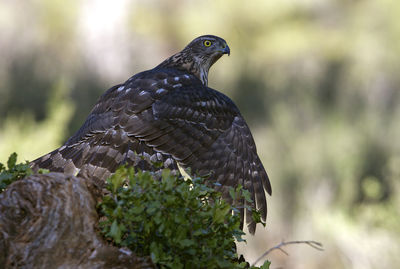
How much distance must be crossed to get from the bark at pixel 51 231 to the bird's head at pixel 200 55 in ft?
12.6

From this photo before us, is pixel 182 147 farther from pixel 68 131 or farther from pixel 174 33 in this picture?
pixel 174 33

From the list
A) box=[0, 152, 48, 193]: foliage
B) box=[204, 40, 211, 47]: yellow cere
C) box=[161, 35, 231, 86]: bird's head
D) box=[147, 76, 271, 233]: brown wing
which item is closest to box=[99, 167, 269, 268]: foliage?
box=[0, 152, 48, 193]: foliage

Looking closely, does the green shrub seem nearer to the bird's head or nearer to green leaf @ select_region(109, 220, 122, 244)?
green leaf @ select_region(109, 220, 122, 244)

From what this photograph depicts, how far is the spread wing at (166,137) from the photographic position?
3992 mm

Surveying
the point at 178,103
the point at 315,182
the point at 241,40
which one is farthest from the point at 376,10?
the point at 178,103

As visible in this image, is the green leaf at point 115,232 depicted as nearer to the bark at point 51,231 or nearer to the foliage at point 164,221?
the foliage at point 164,221

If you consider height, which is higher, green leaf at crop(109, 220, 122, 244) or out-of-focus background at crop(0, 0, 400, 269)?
out-of-focus background at crop(0, 0, 400, 269)

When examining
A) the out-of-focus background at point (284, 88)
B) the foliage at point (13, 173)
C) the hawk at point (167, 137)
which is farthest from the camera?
the out-of-focus background at point (284, 88)

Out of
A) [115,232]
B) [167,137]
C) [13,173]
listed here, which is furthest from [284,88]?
[115,232]

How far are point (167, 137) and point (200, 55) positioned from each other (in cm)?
189

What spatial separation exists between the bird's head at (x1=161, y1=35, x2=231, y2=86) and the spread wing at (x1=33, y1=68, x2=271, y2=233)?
1.01m

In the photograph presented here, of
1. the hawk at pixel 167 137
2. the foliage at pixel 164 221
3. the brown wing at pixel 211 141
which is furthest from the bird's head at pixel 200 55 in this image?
the foliage at pixel 164 221

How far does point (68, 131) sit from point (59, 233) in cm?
909

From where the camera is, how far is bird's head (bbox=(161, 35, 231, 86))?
18.9 feet
